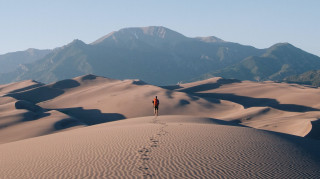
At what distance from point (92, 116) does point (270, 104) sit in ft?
89.0

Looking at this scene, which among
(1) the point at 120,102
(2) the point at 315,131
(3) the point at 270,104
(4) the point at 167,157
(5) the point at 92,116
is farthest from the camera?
(3) the point at 270,104

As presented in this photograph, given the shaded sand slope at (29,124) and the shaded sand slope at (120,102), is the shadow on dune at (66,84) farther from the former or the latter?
the shaded sand slope at (29,124)

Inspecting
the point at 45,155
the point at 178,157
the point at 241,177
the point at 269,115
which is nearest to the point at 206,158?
the point at 178,157

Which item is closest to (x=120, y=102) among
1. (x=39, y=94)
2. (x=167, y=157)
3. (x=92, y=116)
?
(x=92, y=116)

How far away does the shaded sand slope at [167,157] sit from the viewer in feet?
32.4

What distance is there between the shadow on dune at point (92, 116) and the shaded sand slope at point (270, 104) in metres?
12.4

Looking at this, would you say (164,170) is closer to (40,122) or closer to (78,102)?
(40,122)

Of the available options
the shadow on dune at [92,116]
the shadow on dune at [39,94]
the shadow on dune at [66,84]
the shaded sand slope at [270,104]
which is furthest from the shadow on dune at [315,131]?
the shadow on dune at [66,84]

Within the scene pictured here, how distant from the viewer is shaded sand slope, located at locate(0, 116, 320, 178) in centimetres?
988

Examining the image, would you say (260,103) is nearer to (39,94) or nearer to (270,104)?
(270,104)

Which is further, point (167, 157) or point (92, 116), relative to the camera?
point (92, 116)

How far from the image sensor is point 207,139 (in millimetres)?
14094

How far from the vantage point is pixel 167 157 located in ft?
36.4

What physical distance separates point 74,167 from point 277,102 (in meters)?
47.9
